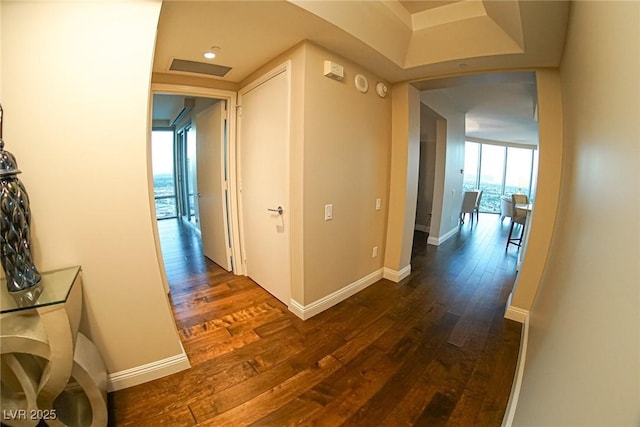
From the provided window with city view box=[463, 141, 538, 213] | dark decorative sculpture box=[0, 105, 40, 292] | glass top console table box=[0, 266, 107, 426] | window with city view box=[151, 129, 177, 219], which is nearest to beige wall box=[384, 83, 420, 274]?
glass top console table box=[0, 266, 107, 426]

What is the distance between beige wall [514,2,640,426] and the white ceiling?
2.74 ft

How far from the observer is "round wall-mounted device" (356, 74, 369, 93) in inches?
92.9

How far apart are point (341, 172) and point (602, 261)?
1853 millimetres

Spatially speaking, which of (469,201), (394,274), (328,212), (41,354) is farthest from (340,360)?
(469,201)

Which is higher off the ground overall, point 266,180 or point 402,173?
point 402,173

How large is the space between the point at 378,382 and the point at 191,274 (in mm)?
2673

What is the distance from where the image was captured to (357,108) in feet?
7.91

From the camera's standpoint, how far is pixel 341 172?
7.72 ft

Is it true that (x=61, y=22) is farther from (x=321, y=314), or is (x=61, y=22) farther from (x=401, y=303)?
(x=401, y=303)

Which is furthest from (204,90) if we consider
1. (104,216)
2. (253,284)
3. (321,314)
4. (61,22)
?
(321,314)

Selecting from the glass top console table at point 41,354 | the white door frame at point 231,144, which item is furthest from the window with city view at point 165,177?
the glass top console table at point 41,354

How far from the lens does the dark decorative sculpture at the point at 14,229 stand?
3.42 ft

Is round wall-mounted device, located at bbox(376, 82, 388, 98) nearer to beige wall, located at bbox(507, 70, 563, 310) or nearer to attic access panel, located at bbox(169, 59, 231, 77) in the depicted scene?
beige wall, located at bbox(507, 70, 563, 310)

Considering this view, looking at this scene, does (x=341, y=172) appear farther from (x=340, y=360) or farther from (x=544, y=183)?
(x=544, y=183)
